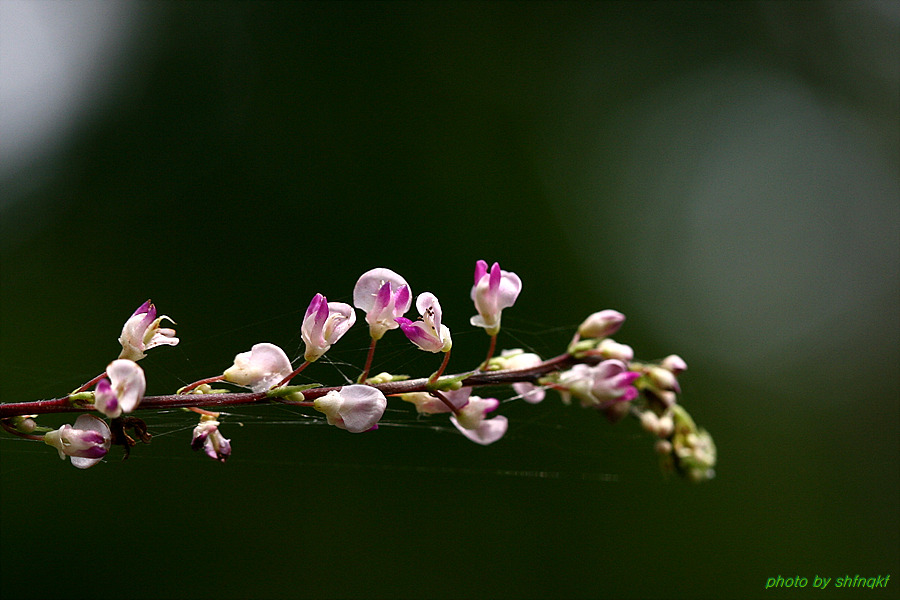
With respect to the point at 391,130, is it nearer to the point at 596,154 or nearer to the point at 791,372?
the point at 596,154

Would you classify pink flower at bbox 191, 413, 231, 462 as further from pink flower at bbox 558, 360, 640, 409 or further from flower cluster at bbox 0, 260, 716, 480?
pink flower at bbox 558, 360, 640, 409

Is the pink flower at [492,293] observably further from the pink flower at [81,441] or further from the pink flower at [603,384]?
the pink flower at [81,441]

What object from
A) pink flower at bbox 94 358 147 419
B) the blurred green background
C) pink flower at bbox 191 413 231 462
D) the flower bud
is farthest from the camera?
the blurred green background

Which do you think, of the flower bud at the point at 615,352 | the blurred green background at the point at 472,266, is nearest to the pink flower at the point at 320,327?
the flower bud at the point at 615,352

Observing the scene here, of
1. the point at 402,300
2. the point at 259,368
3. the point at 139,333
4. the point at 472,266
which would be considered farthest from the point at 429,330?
the point at 472,266

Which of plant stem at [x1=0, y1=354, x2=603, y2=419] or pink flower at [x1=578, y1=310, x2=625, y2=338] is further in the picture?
pink flower at [x1=578, y1=310, x2=625, y2=338]

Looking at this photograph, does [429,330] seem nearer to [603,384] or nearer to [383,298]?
[383,298]

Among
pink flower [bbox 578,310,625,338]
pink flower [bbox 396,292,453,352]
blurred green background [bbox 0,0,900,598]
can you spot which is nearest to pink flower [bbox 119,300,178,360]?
pink flower [bbox 396,292,453,352]

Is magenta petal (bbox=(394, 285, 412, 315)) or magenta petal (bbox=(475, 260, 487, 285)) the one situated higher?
magenta petal (bbox=(475, 260, 487, 285))
